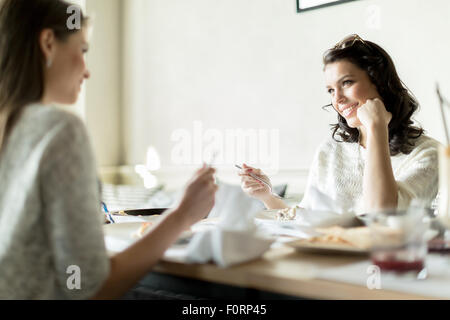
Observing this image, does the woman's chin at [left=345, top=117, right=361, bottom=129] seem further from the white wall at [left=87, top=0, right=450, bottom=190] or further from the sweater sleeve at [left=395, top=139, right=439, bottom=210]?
the white wall at [left=87, top=0, right=450, bottom=190]

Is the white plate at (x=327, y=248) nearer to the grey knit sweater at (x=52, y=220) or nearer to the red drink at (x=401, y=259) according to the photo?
the red drink at (x=401, y=259)

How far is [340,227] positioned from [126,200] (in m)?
2.64

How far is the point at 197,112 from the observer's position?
3.68m

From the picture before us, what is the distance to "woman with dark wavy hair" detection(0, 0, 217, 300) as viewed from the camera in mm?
727

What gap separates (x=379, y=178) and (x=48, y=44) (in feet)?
3.28

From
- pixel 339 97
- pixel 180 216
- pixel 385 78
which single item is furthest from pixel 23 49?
pixel 385 78

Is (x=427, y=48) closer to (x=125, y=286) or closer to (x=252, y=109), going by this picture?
(x=252, y=109)

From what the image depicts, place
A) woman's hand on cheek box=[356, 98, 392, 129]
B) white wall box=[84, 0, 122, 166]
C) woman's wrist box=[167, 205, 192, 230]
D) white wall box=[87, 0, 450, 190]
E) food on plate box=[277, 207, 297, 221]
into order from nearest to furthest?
woman's wrist box=[167, 205, 192, 230]
food on plate box=[277, 207, 297, 221]
woman's hand on cheek box=[356, 98, 392, 129]
white wall box=[87, 0, 450, 190]
white wall box=[84, 0, 122, 166]

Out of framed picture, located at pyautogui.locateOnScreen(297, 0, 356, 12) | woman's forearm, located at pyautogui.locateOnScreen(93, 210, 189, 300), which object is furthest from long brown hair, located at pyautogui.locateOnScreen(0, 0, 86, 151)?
framed picture, located at pyautogui.locateOnScreen(297, 0, 356, 12)

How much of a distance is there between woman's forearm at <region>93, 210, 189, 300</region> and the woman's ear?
1.13ft

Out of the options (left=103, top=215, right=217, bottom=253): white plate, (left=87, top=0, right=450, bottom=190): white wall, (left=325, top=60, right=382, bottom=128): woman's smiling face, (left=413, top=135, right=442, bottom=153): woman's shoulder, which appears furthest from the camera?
(left=87, top=0, right=450, bottom=190): white wall

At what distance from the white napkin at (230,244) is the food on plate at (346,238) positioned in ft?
0.42

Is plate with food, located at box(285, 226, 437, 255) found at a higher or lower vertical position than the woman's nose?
lower

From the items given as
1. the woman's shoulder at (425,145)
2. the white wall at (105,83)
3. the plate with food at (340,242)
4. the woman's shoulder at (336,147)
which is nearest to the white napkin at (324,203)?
the plate with food at (340,242)
